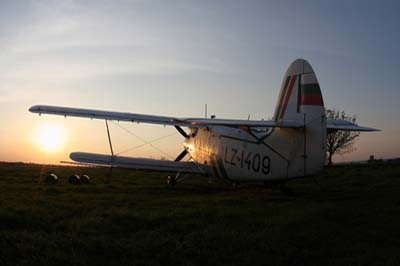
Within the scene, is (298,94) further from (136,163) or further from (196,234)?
(196,234)

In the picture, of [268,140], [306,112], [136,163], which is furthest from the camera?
[136,163]

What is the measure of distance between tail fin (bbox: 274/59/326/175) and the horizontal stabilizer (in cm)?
528

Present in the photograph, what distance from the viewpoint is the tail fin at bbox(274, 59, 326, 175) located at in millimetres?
11898

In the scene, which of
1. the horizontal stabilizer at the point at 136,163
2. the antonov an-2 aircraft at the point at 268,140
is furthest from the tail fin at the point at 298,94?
the horizontal stabilizer at the point at 136,163

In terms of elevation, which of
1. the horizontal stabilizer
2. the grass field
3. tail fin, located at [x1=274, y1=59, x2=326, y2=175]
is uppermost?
tail fin, located at [x1=274, y1=59, x2=326, y2=175]

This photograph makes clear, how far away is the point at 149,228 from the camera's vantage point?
304 inches

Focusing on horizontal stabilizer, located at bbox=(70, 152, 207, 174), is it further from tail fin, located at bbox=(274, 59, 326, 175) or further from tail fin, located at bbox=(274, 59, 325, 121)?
tail fin, located at bbox=(274, 59, 326, 175)

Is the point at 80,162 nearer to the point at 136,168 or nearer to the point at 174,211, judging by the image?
the point at 136,168

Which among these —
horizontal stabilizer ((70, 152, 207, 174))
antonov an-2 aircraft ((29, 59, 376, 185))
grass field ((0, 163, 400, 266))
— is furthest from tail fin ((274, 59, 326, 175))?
horizontal stabilizer ((70, 152, 207, 174))

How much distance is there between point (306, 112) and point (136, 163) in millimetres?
6798

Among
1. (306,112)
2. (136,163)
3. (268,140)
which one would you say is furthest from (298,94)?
(136,163)

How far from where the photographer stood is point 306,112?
12.2m

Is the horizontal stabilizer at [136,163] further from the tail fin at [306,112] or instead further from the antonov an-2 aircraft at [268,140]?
the tail fin at [306,112]

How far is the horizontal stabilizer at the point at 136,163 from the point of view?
14808 millimetres
